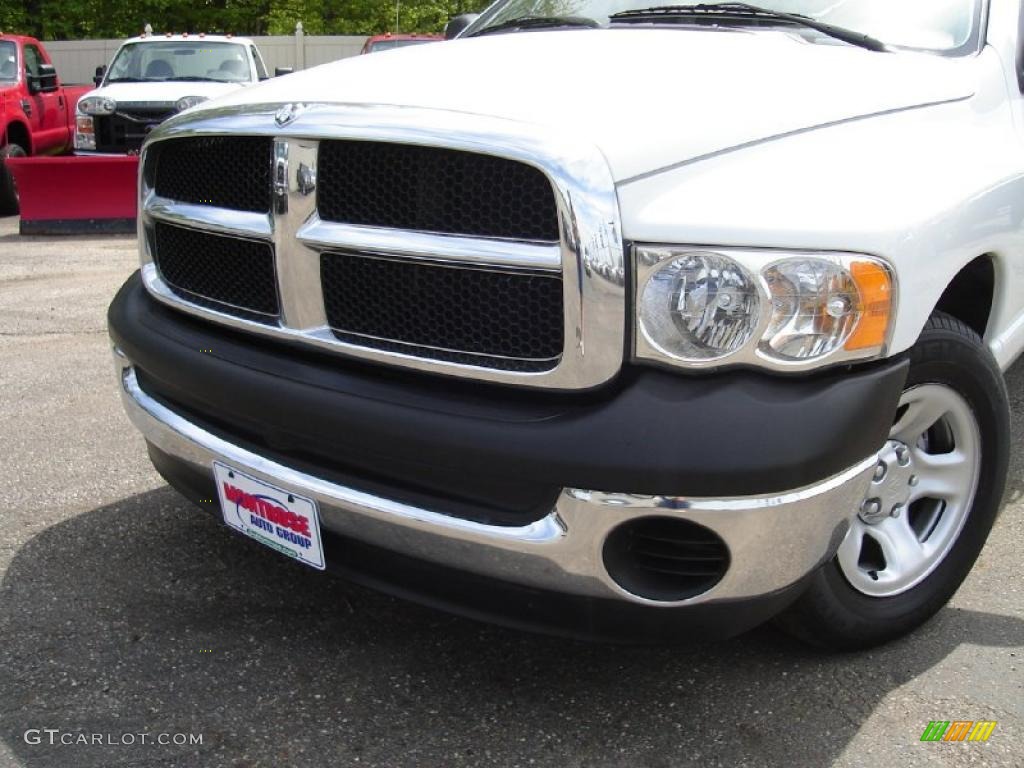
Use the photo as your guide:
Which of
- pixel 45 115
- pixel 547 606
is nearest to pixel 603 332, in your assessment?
pixel 547 606

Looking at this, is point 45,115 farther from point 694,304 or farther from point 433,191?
point 694,304

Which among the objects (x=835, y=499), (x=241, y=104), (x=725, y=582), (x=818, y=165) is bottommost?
(x=725, y=582)

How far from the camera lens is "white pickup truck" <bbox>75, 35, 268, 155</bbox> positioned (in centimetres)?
1048

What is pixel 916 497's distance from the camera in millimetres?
2670

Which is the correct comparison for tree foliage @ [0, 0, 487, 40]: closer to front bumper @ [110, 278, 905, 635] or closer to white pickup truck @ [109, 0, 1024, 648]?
white pickup truck @ [109, 0, 1024, 648]

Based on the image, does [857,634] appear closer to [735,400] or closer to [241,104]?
[735,400]

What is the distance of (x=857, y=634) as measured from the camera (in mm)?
2568

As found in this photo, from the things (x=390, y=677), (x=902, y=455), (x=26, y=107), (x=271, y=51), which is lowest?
(x=390, y=677)

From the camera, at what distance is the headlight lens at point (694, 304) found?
6.63 feet

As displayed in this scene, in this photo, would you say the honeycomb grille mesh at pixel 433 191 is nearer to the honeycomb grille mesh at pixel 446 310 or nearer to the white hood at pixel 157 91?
the honeycomb grille mesh at pixel 446 310

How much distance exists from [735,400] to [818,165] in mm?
572

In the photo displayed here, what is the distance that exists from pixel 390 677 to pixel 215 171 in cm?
132

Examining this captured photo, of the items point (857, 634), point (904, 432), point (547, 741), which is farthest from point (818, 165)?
point (547, 741)

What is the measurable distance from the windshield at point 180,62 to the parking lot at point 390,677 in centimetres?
880
